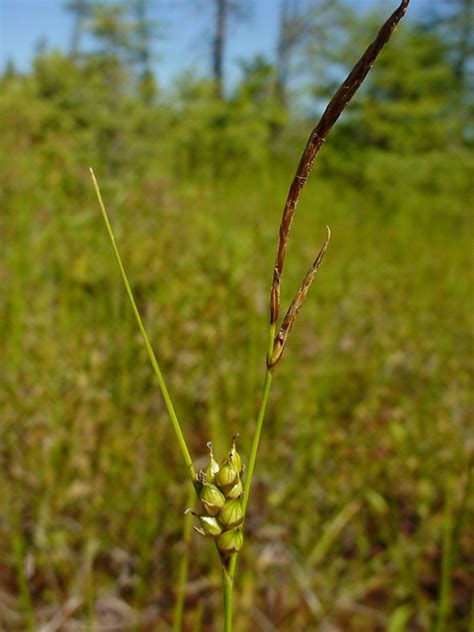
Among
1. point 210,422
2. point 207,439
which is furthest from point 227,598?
point 207,439

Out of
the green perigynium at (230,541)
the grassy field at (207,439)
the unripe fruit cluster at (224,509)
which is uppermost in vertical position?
the unripe fruit cluster at (224,509)

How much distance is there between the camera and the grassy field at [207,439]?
1166mm

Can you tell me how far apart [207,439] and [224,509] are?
4.06 feet

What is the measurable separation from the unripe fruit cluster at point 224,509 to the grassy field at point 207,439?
0.30 meters

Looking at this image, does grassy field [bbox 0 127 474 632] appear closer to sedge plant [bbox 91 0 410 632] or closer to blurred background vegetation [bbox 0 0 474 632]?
blurred background vegetation [bbox 0 0 474 632]

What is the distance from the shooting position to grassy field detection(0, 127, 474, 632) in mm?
1166

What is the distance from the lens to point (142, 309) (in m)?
1.78

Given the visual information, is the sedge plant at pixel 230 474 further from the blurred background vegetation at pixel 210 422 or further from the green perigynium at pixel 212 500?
the blurred background vegetation at pixel 210 422

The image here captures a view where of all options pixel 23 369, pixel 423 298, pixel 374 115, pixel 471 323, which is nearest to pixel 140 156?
pixel 423 298

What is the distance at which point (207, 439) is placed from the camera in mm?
1505

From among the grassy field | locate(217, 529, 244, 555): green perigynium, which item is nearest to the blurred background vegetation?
the grassy field

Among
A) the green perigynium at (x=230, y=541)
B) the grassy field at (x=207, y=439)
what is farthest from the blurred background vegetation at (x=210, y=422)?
the green perigynium at (x=230, y=541)

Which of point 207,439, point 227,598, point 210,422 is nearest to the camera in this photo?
point 227,598

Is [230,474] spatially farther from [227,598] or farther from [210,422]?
[210,422]
